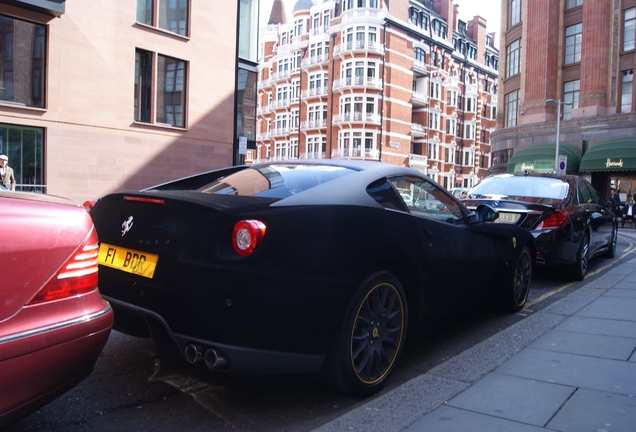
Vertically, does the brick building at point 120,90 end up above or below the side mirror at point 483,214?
above

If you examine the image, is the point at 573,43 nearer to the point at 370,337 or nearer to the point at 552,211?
the point at 552,211

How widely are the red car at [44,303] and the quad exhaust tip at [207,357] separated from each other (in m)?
0.55

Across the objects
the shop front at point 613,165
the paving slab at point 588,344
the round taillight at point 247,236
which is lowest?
the paving slab at point 588,344

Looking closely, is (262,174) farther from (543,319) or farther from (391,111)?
(391,111)

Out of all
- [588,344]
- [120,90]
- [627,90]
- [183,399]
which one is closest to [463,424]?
[183,399]

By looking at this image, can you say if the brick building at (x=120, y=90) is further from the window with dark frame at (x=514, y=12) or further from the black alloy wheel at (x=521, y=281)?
the window with dark frame at (x=514, y=12)

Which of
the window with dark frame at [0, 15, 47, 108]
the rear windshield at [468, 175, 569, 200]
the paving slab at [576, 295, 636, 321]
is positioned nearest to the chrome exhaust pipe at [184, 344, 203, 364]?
the paving slab at [576, 295, 636, 321]

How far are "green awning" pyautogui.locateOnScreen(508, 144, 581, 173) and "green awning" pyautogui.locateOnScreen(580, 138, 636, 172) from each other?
2.48ft

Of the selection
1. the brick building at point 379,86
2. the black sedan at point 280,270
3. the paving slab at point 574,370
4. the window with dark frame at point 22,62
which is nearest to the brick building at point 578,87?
the brick building at point 379,86

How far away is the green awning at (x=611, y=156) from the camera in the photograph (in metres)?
31.2

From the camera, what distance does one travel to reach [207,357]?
9.50 ft

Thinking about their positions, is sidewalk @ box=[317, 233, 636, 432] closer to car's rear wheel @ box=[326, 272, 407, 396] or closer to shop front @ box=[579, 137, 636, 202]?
car's rear wheel @ box=[326, 272, 407, 396]

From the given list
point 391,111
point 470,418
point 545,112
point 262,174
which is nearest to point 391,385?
point 470,418

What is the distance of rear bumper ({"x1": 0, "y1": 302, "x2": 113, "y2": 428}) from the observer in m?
2.00
